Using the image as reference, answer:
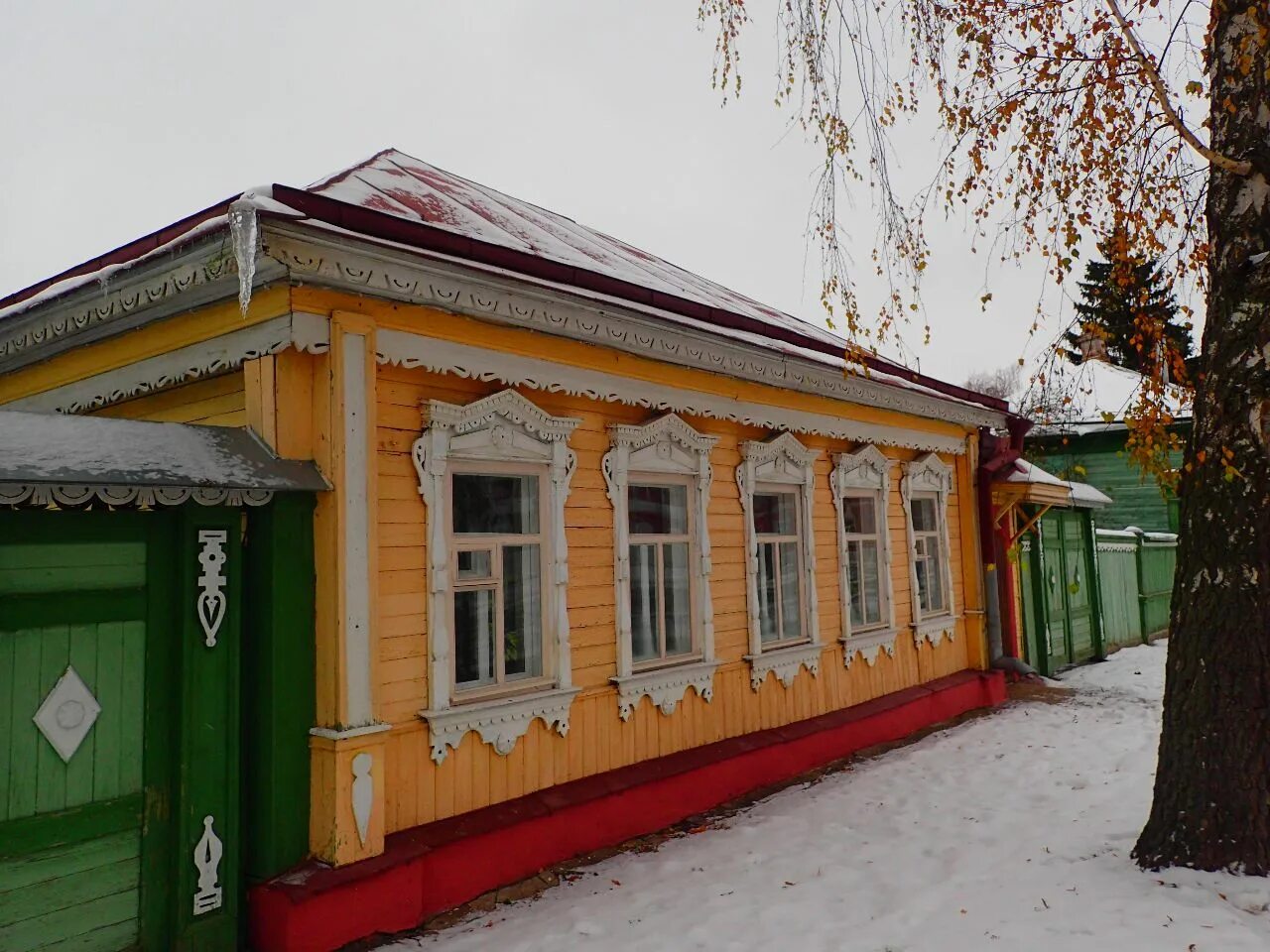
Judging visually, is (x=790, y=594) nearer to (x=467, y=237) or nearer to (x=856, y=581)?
(x=856, y=581)

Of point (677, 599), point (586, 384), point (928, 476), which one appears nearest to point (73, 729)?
point (586, 384)

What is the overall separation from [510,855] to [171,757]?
1.72 meters

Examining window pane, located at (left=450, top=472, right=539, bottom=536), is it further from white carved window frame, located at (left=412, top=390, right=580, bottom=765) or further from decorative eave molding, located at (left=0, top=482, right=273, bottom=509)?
decorative eave molding, located at (left=0, top=482, right=273, bottom=509)

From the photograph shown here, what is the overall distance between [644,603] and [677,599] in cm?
33

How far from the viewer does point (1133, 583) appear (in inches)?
515

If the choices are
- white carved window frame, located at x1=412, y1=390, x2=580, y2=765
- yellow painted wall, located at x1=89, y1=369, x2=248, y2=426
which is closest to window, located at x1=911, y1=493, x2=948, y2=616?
white carved window frame, located at x1=412, y1=390, x2=580, y2=765

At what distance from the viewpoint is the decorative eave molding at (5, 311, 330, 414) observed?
3.88 metres

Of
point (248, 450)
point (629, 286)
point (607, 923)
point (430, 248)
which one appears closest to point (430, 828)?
point (607, 923)

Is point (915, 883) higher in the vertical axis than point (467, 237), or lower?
lower

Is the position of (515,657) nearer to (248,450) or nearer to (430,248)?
(248,450)

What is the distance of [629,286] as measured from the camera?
5.12m

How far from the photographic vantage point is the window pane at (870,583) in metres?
7.94

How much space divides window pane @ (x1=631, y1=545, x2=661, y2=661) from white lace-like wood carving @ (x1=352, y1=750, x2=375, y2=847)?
204 centimetres

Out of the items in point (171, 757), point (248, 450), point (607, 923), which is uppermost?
point (248, 450)
